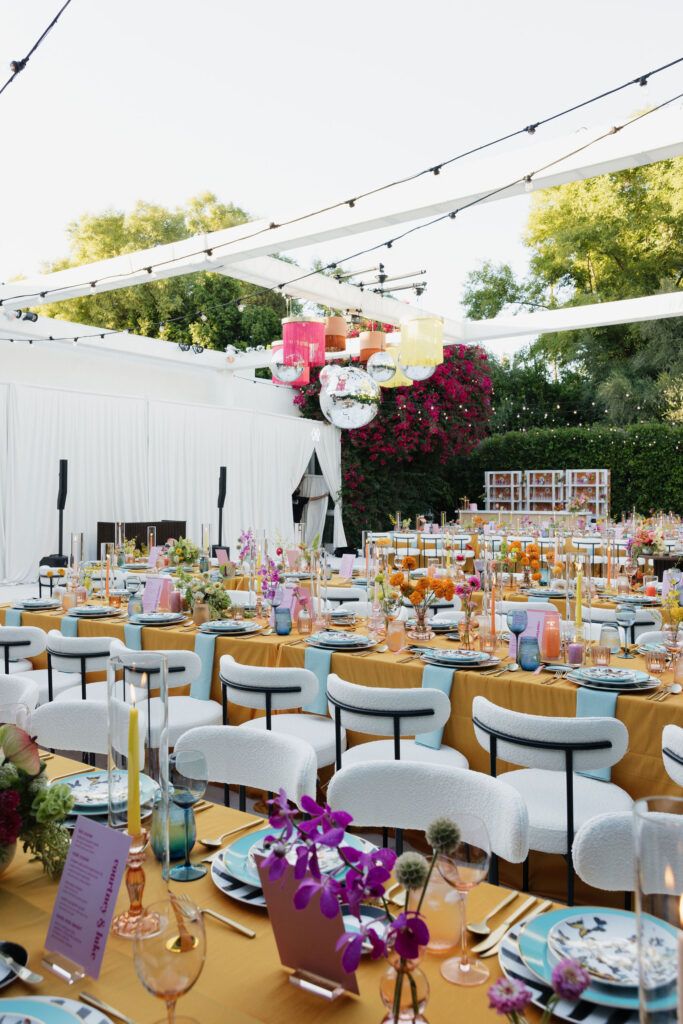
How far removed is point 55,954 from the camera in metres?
1.24

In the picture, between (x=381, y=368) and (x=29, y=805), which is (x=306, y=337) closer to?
(x=381, y=368)

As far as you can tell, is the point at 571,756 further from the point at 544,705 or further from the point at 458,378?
the point at 458,378

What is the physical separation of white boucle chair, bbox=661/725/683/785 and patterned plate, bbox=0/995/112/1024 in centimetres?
176

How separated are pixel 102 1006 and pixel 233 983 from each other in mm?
190

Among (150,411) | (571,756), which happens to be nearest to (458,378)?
(150,411)

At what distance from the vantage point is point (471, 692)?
3340 millimetres

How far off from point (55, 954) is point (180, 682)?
7.63ft

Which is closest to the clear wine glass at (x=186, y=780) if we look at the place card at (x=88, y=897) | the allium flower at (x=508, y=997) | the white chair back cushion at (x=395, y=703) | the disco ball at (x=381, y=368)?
the place card at (x=88, y=897)

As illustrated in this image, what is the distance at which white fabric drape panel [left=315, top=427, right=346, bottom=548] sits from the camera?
52.1 feet

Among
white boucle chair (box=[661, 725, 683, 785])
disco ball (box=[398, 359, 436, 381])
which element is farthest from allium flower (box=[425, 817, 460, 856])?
disco ball (box=[398, 359, 436, 381])

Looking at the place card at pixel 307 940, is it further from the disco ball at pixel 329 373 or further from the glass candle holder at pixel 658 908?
the disco ball at pixel 329 373

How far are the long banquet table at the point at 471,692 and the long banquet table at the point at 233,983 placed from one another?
1.71m

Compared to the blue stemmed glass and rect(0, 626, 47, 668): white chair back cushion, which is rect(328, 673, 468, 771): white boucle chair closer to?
the blue stemmed glass

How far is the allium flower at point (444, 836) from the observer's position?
1037mm
